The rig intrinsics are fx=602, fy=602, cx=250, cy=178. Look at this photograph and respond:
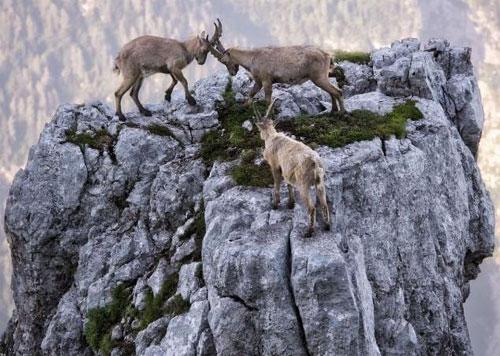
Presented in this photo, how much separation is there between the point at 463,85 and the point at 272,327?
18289mm

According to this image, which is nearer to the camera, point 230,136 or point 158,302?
point 158,302

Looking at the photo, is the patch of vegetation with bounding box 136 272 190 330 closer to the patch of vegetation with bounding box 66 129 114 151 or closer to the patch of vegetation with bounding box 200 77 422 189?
the patch of vegetation with bounding box 200 77 422 189

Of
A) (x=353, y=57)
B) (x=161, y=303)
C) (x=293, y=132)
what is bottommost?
(x=161, y=303)

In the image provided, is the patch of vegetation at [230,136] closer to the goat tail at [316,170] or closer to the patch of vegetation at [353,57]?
the goat tail at [316,170]

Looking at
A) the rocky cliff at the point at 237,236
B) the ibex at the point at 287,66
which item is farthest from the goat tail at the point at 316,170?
the ibex at the point at 287,66

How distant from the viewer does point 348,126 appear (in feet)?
71.7

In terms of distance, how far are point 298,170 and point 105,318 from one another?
9.55 metres

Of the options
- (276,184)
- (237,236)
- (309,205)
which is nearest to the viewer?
(309,205)

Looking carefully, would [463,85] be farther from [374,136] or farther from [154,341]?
[154,341]

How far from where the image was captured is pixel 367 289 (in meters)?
17.1

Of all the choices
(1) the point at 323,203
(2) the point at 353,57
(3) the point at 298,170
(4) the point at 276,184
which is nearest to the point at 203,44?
(2) the point at 353,57

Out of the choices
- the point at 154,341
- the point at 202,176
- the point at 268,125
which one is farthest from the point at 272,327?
the point at 202,176

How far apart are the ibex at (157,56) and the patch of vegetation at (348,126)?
5006 mm

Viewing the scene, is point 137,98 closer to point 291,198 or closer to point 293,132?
point 293,132
